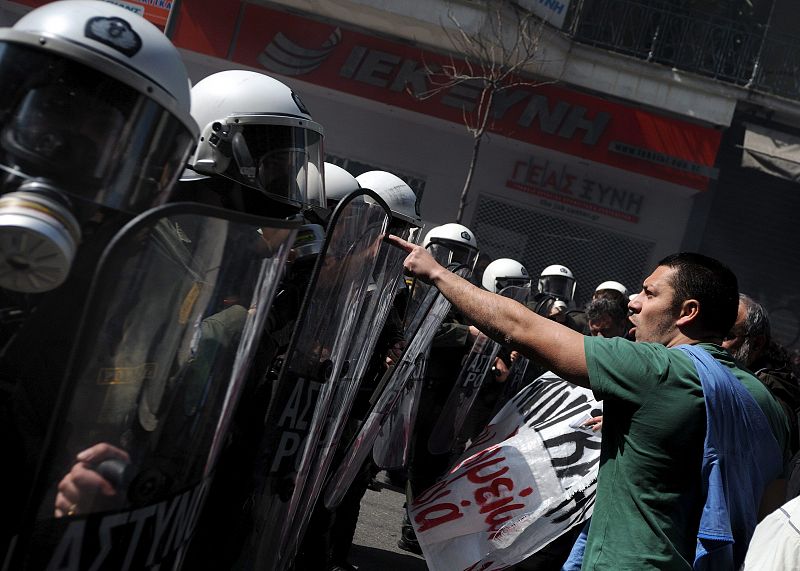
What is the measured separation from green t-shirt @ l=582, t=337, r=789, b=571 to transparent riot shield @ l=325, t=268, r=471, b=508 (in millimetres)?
888

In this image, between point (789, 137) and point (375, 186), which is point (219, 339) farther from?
point (789, 137)

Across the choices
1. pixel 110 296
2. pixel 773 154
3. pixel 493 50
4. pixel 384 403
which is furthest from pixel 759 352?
pixel 773 154

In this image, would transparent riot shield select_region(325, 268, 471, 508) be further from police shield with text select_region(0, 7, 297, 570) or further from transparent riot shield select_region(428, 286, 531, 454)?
transparent riot shield select_region(428, 286, 531, 454)

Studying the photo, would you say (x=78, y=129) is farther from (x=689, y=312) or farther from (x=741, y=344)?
(x=741, y=344)

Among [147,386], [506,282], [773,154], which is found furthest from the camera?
[773,154]

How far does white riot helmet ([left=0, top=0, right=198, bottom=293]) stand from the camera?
1.69m

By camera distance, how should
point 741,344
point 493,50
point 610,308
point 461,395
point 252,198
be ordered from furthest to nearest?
point 493,50 → point 610,308 → point 461,395 → point 741,344 → point 252,198

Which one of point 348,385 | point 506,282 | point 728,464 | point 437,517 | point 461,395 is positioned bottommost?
point 437,517

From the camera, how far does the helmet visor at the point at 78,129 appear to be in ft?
5.71

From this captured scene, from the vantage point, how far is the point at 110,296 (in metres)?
1.46

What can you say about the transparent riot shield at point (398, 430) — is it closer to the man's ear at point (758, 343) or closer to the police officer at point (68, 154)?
the man's ear at point (758, 343)

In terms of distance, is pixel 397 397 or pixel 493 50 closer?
pixel 397 397

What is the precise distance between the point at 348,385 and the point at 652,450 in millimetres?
833

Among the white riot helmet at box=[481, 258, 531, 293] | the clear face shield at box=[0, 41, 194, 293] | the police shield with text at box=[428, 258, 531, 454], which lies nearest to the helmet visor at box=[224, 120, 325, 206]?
the clear face shield at box=[0, 41, 194, 293]
